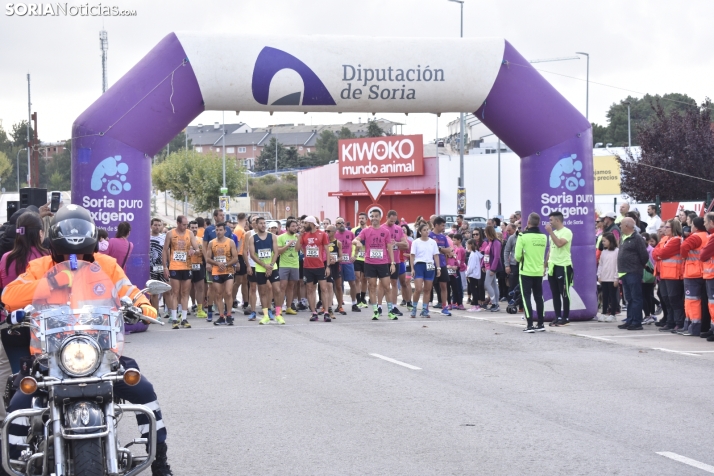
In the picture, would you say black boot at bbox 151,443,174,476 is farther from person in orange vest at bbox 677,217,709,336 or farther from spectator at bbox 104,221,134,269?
person in orange vest at bbox 677,217,709,336

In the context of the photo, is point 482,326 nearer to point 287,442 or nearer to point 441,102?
point 441,102

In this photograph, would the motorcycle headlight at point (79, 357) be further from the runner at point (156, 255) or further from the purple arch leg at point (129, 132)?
the runner at point (156, 255)

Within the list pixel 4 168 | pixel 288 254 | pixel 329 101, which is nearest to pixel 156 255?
pixel 288 254

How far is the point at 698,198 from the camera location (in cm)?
3575

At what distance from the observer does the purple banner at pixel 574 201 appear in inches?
669

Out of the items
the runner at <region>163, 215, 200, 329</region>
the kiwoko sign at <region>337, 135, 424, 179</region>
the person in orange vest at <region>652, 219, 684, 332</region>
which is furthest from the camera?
the kiwoko sign at <region>337, 135, 424, 179</region>

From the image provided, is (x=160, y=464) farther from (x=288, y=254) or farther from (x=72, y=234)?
(x=288, y=254)

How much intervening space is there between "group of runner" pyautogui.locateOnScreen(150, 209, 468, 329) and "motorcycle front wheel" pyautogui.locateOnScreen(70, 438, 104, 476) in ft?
38.6

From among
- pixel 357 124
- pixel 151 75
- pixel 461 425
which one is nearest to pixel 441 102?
pixel 151 75

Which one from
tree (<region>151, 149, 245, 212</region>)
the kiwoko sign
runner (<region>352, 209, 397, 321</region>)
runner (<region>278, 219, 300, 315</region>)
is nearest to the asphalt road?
runner (<region>278, 219, 300, 315</region>)

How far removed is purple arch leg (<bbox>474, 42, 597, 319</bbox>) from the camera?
16.8m

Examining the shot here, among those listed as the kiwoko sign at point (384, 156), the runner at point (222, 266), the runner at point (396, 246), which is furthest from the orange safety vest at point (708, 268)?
the kiwoko sign at point (384, 156)

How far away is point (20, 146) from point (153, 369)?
12667cm

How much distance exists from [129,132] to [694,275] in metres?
9.30
